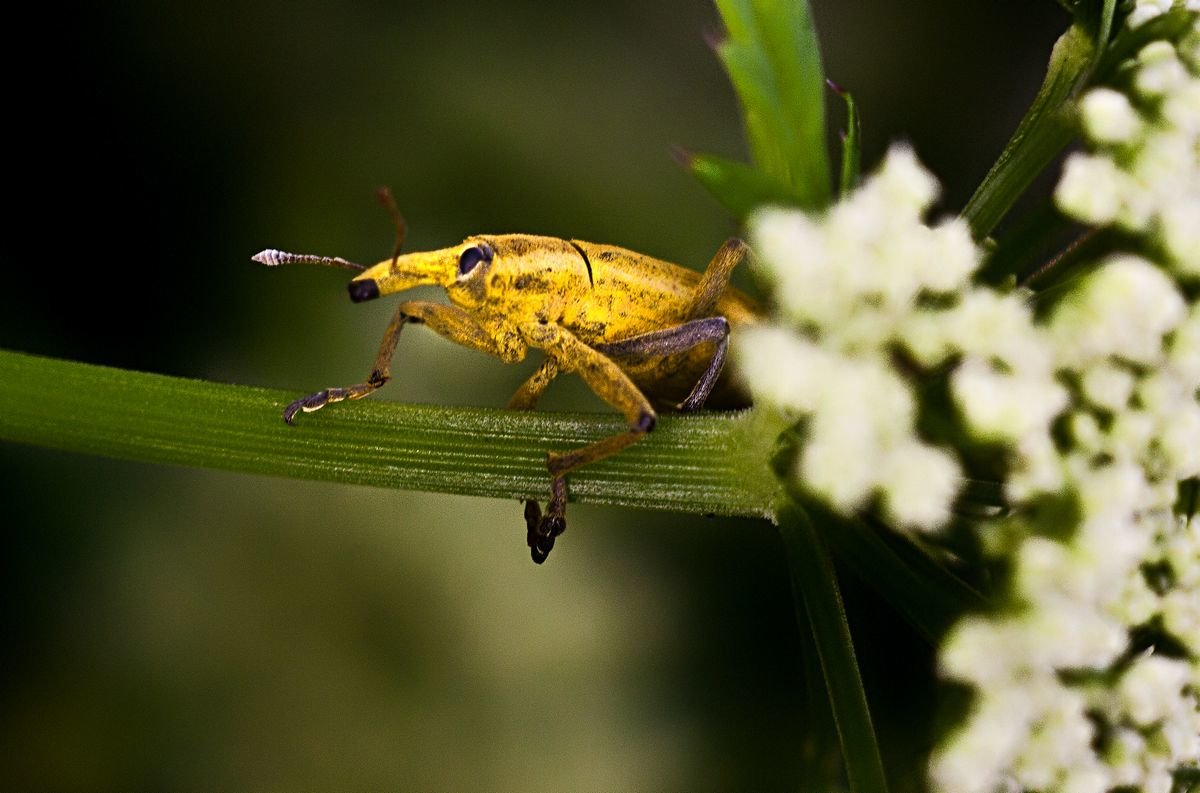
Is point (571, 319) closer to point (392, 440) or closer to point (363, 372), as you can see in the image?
point (392, 440)

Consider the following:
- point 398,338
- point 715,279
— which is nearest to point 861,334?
point 715,279

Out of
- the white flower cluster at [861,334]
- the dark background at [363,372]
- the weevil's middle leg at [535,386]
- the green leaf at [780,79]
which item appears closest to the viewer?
the white flower cluster at [861,334]

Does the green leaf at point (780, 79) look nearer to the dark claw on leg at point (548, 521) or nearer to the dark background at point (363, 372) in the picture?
the dark claw on leg at point (548, 521)

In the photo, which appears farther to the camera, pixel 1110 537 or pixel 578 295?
pixel 578 295

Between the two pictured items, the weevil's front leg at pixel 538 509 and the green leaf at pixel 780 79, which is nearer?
the green leaf at pixel 780 79

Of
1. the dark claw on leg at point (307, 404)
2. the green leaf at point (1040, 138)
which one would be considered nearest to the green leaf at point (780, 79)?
the green leaf at point (1040, 138)

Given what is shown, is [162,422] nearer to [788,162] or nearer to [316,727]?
[788,162]

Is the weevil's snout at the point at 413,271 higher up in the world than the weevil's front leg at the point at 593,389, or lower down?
higher up
